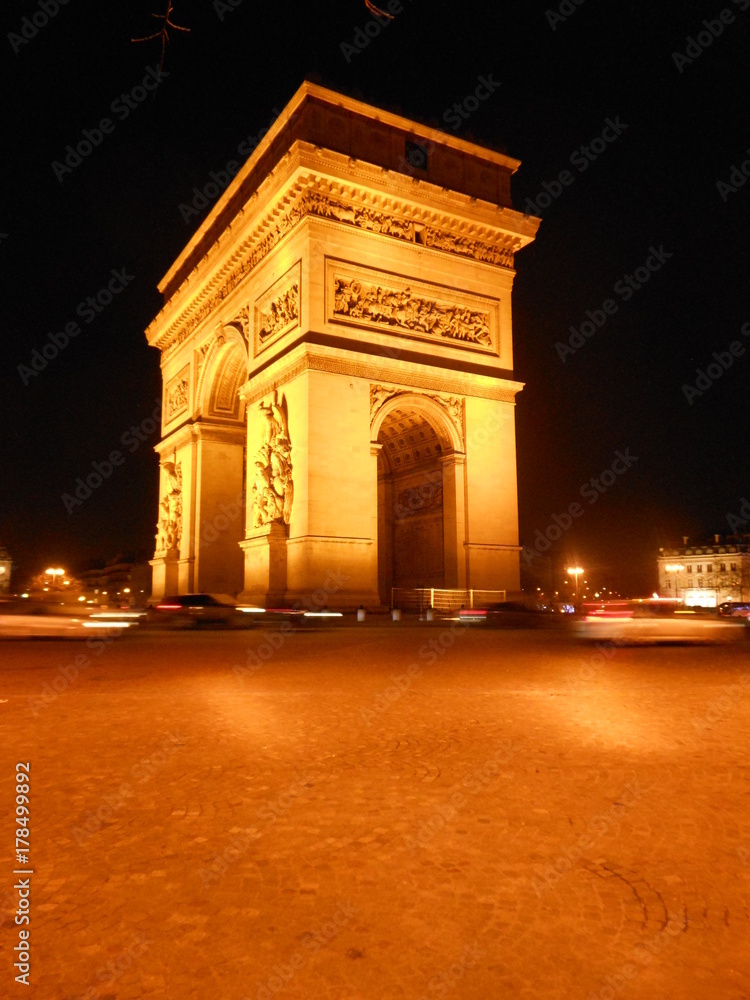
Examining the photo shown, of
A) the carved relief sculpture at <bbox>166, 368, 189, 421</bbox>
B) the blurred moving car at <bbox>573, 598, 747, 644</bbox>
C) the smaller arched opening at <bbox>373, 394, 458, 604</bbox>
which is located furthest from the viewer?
the carved relief sculpture at <bbox>166, 368, 189, 421</bbox>

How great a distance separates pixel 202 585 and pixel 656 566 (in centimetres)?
8596

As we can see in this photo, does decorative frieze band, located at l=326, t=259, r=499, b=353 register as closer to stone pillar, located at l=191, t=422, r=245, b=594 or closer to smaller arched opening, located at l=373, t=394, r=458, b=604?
smaller arched opening, located at l=373, t=394, r=458, b=604

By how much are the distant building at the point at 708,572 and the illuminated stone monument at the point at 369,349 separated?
74.1m

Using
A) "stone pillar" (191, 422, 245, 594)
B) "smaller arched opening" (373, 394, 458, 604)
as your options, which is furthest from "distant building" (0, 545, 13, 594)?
"smaller arched opening" (373, 394, 458, 604)

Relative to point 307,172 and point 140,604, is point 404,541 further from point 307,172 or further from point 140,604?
point 140,604

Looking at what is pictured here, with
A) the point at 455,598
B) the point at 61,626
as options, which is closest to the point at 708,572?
the point at 455,598

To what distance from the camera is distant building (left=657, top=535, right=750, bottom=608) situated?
314 ft

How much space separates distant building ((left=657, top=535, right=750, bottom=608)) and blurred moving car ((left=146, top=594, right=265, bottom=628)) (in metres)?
81.6

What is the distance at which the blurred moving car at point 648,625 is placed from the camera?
18875 mm

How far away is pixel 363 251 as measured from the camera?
83.6 ft

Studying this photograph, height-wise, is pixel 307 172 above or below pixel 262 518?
above

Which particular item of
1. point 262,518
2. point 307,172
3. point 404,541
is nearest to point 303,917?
point 262,518

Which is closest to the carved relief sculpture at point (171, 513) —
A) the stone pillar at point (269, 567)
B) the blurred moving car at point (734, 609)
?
the stone pillar at point (269, 567)

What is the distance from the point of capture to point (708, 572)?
99.8m
